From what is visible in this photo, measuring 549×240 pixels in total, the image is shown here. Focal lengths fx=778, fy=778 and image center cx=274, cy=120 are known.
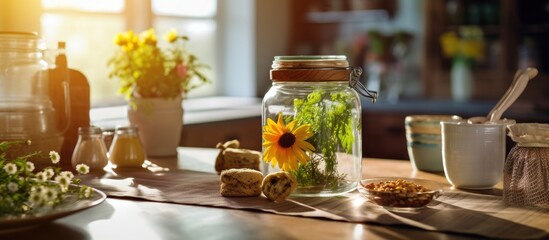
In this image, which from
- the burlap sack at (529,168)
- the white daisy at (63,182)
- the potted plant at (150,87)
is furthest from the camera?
the potted plant at (150,87)

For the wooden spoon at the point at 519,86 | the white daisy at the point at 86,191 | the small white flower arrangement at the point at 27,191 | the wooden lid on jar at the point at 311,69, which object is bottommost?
the white daisy at the point at 86,191

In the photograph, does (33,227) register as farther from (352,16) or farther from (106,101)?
(352,16)

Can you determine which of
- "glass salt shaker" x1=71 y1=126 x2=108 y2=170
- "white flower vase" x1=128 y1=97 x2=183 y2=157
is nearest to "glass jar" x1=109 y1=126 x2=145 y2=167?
"glass salt shaker" x1=71 y1=126 x2=108 y2=170

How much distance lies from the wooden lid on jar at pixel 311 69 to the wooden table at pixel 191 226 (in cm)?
31

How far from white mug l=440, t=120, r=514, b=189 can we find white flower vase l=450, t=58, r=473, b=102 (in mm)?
3212

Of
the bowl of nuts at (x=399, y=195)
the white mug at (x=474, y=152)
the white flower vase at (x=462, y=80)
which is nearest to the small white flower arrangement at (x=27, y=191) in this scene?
the bowl of nuts at (x=399, y=195)

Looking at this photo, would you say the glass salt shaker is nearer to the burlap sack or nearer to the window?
the burlap sack

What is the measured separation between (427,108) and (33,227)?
318 cm

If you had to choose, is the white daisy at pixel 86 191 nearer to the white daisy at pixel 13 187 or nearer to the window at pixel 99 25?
the white daisy at pixel 13 187

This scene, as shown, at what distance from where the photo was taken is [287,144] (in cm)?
151

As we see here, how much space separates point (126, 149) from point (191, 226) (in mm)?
722

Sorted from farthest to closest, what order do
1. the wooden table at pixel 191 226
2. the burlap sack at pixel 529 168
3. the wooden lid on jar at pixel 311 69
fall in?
1. the wooden lid on jar at pixel 311 69
2. the burlap sack at pixel 529 168
3. the wooden table at pixel 191 226

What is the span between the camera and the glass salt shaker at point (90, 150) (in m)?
1.89

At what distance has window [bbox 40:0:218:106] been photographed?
3.61 m
